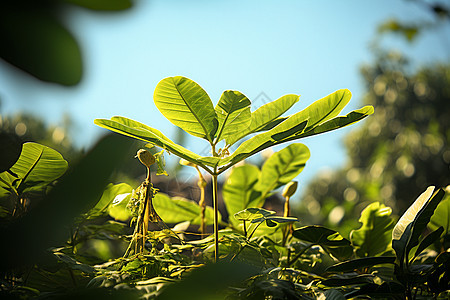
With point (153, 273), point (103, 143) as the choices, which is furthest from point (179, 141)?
point (103, 143)

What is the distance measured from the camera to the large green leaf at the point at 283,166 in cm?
40

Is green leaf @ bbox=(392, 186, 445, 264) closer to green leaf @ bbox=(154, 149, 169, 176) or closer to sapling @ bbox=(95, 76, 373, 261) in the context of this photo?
sapling @ bbox=(95, 76, 373, 261)

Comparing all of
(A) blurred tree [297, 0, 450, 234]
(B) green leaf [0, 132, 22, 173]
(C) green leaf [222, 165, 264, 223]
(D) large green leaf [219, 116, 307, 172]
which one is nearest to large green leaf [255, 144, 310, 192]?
(C) green leaf [222, 165, 264, 223]

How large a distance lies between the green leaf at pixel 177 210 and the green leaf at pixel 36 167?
151 millimetres

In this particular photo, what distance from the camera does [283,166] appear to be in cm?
40

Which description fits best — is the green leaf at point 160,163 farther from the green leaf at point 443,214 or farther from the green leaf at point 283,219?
the green leaf at point 443,214

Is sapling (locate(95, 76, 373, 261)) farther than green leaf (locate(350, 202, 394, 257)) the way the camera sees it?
No

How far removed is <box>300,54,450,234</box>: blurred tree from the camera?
31.2ft

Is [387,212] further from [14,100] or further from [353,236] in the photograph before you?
[14,100]

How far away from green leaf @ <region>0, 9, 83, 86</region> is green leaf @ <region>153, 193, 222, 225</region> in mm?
349

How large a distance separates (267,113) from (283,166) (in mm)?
106

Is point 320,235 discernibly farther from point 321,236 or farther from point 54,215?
point 54,215

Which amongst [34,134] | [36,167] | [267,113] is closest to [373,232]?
[267,113]

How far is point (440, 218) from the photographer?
374 mm
